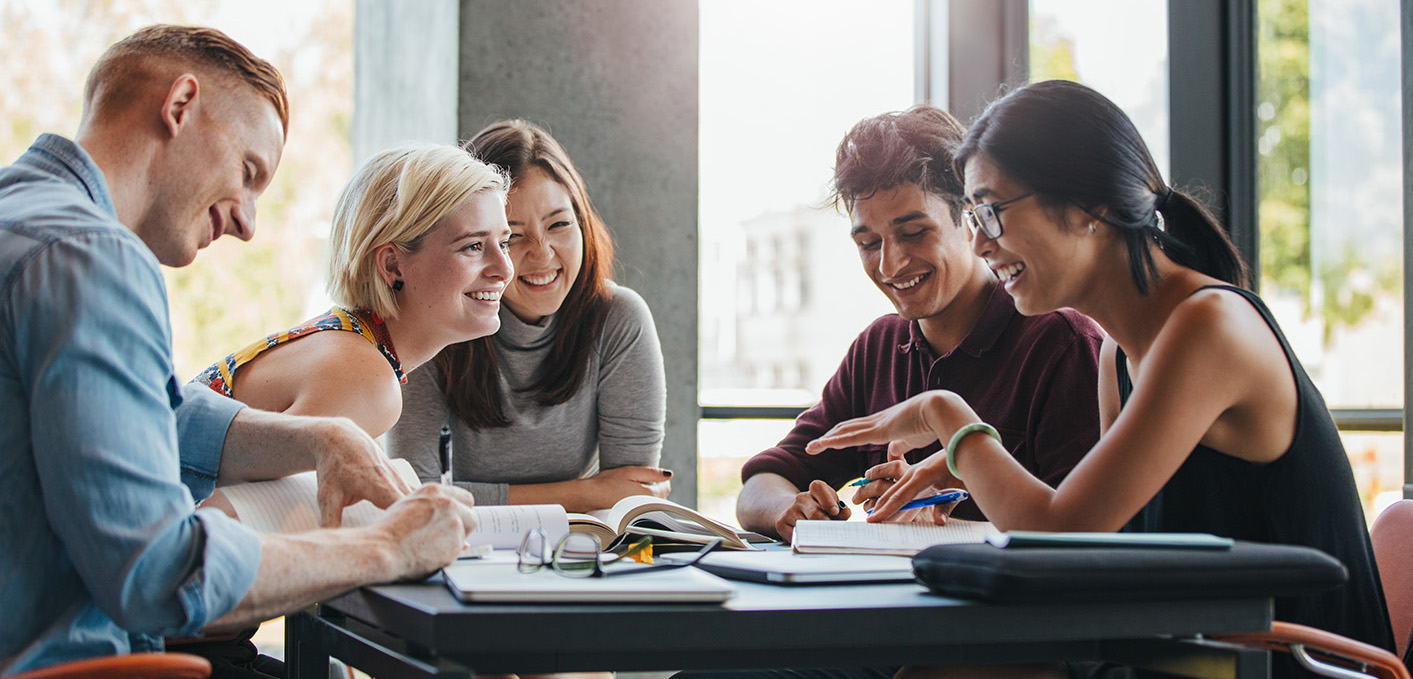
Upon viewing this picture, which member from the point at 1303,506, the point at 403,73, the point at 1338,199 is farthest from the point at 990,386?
the point at 403,73

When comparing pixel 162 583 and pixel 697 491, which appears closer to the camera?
pixel 162 583

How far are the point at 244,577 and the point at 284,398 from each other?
905 millimetres

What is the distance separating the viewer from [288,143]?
5.48 m

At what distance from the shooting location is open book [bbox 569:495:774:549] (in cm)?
166

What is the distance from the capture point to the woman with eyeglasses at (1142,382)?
1.49 metres

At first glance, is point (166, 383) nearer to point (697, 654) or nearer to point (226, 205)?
point (226, 205)

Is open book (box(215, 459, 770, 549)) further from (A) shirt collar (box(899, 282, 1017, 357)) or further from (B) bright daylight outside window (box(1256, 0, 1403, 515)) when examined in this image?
(B) bright daylight outside window (box(1256, 0, 1403, 515))

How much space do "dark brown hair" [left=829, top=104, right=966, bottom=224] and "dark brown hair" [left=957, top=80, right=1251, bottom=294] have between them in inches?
17.6

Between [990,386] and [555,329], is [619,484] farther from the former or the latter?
[990,386]

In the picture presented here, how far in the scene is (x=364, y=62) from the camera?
423 cm

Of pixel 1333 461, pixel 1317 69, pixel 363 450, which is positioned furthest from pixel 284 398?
pixel 1317 69

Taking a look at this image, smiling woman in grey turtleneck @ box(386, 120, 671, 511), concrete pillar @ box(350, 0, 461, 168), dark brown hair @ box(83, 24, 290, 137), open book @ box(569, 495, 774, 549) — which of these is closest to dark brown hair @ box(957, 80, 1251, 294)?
open book @ box(569, 495, 774, 549)

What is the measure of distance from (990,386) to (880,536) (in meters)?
0.75

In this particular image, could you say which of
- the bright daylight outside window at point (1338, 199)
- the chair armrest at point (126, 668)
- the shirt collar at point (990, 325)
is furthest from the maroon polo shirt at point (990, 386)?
the bright daylight outside window at point (1338, 199)
